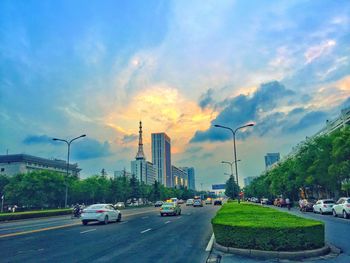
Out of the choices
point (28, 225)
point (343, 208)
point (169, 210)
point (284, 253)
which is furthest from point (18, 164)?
point (284, 253)

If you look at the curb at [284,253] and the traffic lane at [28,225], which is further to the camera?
the traffic lane at [28,225]

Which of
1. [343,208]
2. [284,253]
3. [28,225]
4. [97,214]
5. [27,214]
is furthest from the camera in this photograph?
[27,214]

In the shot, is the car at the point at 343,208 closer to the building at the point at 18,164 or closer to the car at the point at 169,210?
the car at the point at 169,210

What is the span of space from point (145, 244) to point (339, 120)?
217 feet

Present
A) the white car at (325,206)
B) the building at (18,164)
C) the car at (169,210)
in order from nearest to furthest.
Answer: the white car at (325,206) → the car at (169,210) → the building at (18,164)

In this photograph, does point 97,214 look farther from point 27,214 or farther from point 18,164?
point 18,164

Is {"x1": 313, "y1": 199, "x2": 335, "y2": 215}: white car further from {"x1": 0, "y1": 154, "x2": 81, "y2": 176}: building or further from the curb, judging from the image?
{"x1": 0, "y1": 154, "x2": 81, "y2": 176}: building

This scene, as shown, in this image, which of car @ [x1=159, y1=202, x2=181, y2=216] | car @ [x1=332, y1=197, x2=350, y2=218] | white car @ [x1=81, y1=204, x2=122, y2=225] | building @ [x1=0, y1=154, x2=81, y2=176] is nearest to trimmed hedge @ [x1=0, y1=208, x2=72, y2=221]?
white car @ [x1=81, y1=204, x2=122, y2=225]

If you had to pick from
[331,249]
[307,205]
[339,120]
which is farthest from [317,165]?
[331,249]

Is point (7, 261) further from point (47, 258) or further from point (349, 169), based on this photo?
point (349, 169)

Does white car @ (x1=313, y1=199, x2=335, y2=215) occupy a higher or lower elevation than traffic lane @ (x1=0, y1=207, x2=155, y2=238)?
higher

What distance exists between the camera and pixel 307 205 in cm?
4450

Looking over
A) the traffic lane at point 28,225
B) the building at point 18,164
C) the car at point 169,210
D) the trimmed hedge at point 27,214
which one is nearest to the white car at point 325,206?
the car at point 169,210

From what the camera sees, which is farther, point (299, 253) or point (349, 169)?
point (349, 169)
